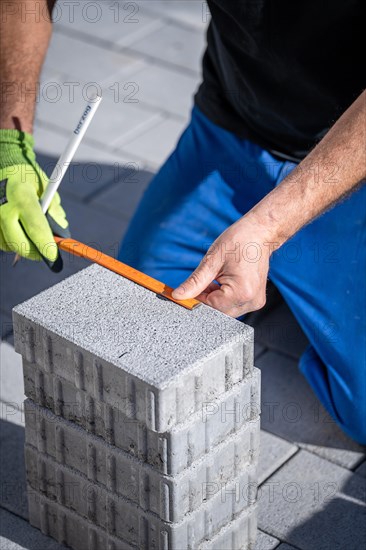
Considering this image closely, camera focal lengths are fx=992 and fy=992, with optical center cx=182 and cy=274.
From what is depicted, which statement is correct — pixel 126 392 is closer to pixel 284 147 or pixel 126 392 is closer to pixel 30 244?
pixel 30 244

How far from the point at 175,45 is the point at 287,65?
2.07m


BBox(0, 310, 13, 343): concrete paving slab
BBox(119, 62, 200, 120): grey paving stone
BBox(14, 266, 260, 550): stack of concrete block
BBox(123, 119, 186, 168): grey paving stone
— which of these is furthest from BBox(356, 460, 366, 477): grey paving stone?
BBox(119, 62, 200, 120): grey paving stone

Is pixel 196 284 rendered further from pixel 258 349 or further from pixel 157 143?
pixel 157 143

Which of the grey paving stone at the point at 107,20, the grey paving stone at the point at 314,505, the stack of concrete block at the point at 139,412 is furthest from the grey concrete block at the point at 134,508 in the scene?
the grey paving stone at the point at 107,20

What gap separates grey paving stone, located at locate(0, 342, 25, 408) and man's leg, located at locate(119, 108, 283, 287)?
478 millimetres

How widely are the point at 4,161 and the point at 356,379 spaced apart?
118 cm

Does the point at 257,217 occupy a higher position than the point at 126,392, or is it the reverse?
the point at 257,217

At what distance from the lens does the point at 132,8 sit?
5059 millimetres

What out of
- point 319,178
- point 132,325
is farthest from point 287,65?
point 132,325

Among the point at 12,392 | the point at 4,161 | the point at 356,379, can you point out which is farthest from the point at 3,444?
the point at 356,379

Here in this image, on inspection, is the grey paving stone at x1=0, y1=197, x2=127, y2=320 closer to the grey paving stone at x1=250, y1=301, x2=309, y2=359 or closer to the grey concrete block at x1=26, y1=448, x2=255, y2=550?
the grey paving stone at x1=250, y1=301, x2=309, y2=359

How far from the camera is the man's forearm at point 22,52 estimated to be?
2988mm

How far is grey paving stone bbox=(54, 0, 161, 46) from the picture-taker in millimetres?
4949

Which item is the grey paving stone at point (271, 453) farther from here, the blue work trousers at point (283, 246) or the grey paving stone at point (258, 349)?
the grey paving stone at point (258, 349)
